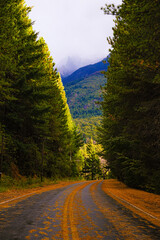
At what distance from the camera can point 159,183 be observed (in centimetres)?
1278

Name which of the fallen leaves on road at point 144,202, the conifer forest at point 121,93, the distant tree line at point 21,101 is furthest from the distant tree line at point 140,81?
the distant tree line at point 21,101

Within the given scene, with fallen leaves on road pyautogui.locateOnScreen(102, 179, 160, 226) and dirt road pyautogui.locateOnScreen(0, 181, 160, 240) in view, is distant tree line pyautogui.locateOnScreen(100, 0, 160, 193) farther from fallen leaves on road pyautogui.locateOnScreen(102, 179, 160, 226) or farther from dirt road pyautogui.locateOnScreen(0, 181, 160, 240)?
dirt road pyautogui.locateOnScreen(0, 181, 160, 240)

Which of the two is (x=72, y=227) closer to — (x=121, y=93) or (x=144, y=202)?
(x=144, y=202)

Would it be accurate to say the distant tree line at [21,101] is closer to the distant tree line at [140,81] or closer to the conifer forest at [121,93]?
the conifer forest at [121,93]

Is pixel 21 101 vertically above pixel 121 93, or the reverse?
pixel 21 101

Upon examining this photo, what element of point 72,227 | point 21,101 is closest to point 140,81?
point 72,227

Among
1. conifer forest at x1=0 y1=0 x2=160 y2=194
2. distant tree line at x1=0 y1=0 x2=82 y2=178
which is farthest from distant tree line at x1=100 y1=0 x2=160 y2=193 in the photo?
distant tree line at x1=0 y1=0 x2=82 y2=178

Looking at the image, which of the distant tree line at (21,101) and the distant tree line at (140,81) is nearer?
the distant tree line at (140,81)

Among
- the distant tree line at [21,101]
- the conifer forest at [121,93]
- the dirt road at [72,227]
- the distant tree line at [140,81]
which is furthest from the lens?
the distant tree line at [21,101]

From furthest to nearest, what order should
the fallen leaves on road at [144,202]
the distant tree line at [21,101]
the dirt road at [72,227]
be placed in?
the distant tree line at [21,101] → the fallen leaves on road at [144,202] → the dirt road at [72,227]

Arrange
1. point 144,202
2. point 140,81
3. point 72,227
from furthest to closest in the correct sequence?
point 140,81 → point 144,202 → point 72,227

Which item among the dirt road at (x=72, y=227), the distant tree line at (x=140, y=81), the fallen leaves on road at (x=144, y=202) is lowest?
the fallen leaves on road at (x=144, y=202)

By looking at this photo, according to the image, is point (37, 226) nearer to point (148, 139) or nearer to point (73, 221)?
point (73, 221)

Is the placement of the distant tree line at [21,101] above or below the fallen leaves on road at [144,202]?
above
